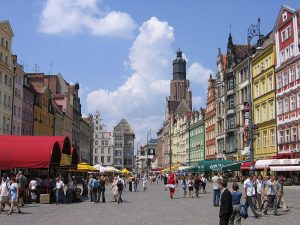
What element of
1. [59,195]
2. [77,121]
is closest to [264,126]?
[59,195]

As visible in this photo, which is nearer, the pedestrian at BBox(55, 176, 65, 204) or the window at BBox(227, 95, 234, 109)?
the pedestrian at BBox(55, 176, 65, 204)

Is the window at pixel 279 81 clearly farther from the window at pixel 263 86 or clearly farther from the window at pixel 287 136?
the window at pixel 287 136

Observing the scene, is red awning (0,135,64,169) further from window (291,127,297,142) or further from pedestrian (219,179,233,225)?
window (291,127,297,142)

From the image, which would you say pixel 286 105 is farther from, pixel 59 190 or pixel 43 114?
pixel 43 114

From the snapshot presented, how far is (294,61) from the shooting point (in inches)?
1956

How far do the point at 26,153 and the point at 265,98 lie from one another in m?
36.4

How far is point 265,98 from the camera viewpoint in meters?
59.8

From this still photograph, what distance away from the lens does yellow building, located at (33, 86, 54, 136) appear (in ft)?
235

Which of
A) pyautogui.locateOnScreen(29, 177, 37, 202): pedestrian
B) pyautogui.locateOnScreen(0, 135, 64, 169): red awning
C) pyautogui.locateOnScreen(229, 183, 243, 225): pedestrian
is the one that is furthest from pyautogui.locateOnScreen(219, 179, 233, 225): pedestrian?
pyautogui.locateOnScreen(0, 135, 64, 169): red awning

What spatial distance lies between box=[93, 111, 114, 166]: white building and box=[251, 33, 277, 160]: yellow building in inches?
3845

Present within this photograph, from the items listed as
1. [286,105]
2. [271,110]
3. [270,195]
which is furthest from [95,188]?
[271,110]

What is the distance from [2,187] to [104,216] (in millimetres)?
5333

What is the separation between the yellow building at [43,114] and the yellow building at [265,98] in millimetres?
31543

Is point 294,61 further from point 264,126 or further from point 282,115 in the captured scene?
point 264,126
